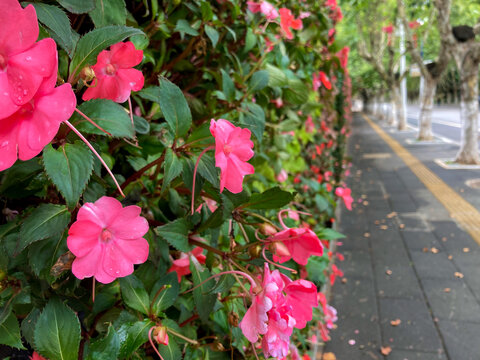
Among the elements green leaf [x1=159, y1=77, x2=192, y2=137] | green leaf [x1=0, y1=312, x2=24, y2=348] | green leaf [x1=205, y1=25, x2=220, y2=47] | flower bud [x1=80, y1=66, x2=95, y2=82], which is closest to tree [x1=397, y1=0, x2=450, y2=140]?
green leaf [x1=205, y1=25, x2=220, y2=47]

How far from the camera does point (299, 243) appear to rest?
826mm

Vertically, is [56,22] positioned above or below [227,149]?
above

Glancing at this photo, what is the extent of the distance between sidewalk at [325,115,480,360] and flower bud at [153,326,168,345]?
231cm

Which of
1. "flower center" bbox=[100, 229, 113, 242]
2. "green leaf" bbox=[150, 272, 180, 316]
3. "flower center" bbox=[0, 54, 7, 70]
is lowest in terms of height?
"green leaf" bbox=[150, 272, 180, 316]

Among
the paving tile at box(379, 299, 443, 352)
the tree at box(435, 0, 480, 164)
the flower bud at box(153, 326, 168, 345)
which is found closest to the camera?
the flower bud at box(153, 326, 168, 345)

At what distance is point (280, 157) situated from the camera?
2369 millimetres

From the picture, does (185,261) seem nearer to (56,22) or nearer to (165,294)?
(165,294)

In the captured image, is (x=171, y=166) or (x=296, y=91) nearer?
(x=171, y=166)

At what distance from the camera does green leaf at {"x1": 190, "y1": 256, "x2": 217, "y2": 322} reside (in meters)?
0.88

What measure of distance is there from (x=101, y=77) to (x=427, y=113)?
45.6 ft

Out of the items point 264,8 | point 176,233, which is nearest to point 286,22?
point 264,8

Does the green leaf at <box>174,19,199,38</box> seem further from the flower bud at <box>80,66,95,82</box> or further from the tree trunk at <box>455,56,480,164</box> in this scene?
the tree trunk at <box>455,56,480,164</box>

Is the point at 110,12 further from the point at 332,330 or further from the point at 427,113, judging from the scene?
the point at 427,113

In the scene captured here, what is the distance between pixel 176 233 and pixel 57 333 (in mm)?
285
